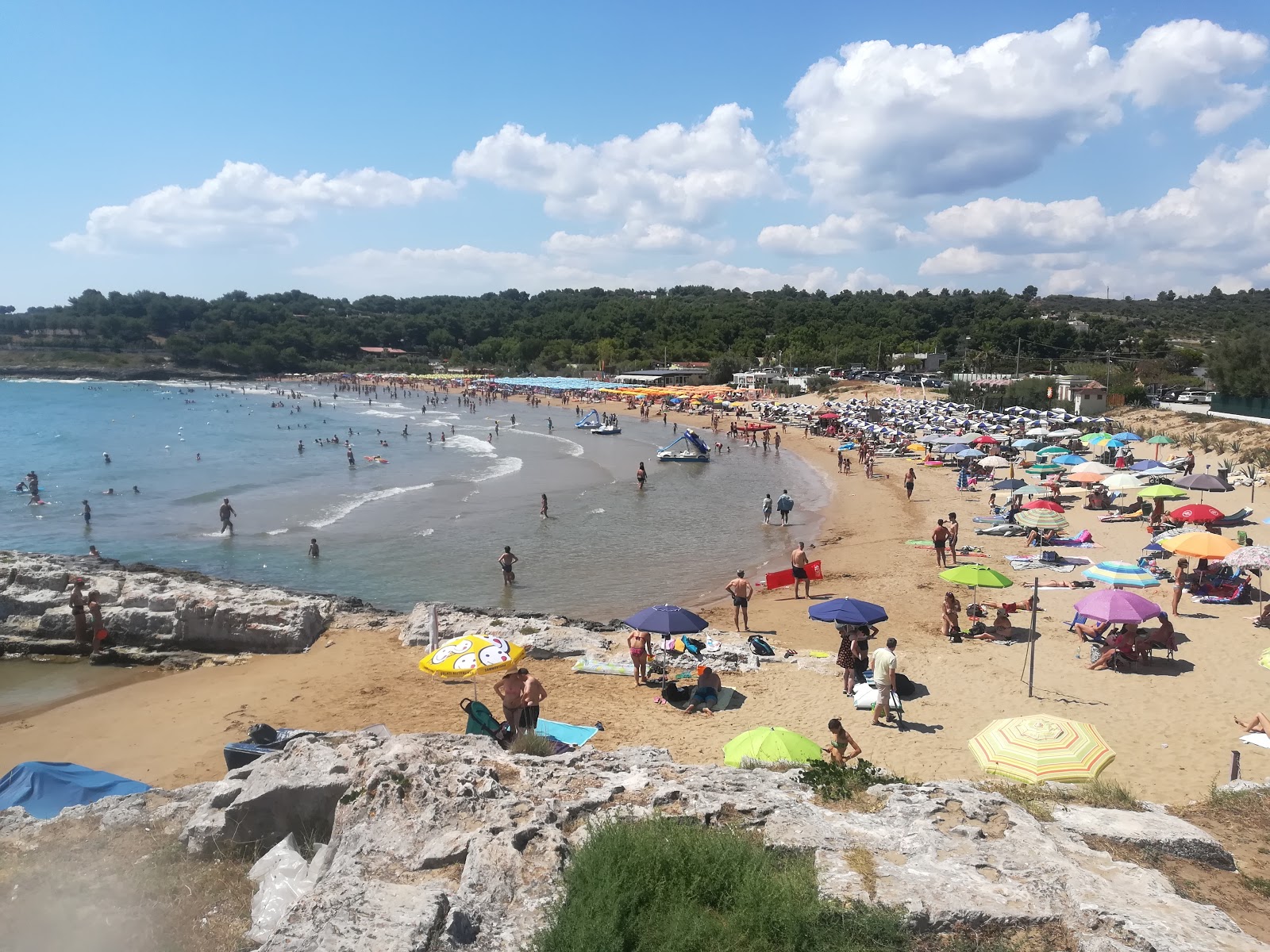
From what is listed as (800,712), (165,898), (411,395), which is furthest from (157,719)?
(411,395)

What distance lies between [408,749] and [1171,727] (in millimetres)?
9567

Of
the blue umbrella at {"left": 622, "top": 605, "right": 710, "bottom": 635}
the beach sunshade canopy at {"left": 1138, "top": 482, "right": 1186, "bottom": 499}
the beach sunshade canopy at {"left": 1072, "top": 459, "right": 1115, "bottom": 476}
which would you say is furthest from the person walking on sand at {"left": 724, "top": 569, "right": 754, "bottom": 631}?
the beach sunshade canopy at {"left": 1072, "top": 459, "right": 1115, "bottom": 476}

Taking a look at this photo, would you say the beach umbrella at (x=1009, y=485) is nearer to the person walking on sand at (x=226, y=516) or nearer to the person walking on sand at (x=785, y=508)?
the person walking on sand at (x=785, y=508)

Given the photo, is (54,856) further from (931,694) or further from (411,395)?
(411,395)

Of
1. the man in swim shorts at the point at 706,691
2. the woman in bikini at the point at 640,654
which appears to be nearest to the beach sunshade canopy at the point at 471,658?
the woman in bikini at the point at 640,654

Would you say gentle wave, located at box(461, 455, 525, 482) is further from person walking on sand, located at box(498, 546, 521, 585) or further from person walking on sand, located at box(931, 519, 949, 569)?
person walking on sand, located at box(931, 519, 949, 569)

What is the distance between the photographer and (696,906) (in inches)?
173

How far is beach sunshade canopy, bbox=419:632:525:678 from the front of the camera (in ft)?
34.4

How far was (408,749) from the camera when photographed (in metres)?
6.54

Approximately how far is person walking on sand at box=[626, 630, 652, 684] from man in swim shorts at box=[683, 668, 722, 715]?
3.73ft

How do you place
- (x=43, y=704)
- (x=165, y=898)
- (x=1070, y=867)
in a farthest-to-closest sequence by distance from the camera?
(x=43, y=704) < (x=165, y=898) < (x=1070, y=867)

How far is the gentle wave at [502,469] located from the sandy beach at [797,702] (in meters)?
21.7

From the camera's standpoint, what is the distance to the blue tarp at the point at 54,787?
783 cm

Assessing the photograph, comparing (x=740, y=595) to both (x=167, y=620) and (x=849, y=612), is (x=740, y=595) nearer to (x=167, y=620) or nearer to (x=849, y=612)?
(x=849, y=612)
